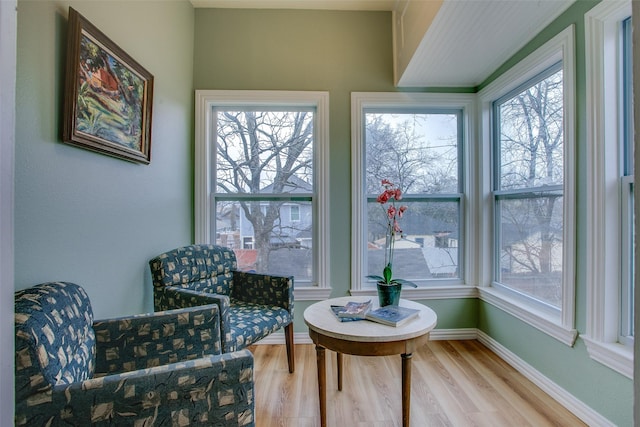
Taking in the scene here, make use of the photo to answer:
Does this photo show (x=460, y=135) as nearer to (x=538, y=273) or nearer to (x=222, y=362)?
(x=538, y=273)

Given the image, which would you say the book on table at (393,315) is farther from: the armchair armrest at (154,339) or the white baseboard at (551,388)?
the white baseboard at (551,388)

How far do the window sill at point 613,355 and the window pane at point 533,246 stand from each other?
1.12ft

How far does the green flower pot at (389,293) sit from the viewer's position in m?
1.67

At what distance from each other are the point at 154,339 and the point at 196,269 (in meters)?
0.72

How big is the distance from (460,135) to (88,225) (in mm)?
2727

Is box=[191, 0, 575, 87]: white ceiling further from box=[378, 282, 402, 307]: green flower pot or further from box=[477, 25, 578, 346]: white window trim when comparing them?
box=[378, 282, 402, 307]: green flower pot

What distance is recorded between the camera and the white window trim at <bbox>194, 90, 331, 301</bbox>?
2486 mm

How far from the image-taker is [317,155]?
2.54 m

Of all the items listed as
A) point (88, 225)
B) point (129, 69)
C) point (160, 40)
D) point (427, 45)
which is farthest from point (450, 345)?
point (160, 40)

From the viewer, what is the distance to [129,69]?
1.65 meters

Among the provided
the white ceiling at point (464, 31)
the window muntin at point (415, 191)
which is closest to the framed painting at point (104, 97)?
the white ceiling at point (464, 31)

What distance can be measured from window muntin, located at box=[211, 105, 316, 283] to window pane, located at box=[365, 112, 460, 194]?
540 millimetres

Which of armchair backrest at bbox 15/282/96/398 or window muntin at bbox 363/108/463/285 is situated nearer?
armchair backrest at bbox 15/282/96/398

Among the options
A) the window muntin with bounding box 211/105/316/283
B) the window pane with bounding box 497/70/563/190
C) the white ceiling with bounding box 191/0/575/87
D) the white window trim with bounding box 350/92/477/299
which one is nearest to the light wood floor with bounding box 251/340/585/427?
the white window trim with bounding box 350/92/477/299
